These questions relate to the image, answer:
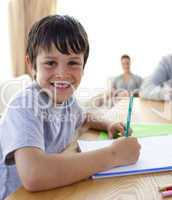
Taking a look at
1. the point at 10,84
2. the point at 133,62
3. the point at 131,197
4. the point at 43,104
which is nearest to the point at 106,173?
the point at 131,197

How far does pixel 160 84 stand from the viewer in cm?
192

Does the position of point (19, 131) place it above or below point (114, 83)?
above

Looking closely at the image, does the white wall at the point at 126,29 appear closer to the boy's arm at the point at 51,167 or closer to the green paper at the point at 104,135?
the green paper at the point at 104,135

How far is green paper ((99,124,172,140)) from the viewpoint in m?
1.06

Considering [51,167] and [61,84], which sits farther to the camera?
[61,84]

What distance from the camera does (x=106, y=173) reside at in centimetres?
75

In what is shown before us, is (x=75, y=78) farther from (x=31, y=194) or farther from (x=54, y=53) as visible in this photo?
(x=31, y=194)

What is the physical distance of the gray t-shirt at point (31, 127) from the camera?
756 mm

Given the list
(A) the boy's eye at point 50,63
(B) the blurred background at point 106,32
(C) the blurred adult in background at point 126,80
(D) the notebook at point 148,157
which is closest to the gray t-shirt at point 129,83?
(C) the blurred adult in background at point 126,80

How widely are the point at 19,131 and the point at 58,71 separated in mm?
239

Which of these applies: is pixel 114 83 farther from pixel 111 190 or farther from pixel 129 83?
pixel 111 190

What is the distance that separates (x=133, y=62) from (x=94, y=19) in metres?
0.48

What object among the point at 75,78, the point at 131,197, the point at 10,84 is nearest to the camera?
the point at 131,197

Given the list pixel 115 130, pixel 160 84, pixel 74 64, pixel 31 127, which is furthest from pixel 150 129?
pixel 160 84
